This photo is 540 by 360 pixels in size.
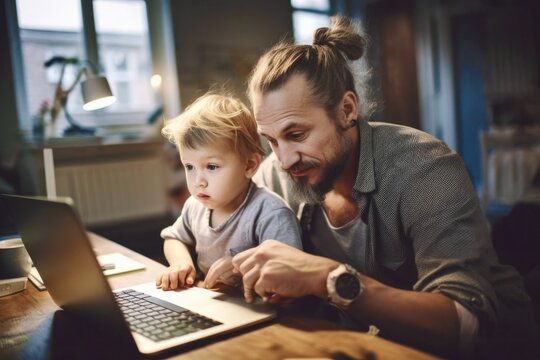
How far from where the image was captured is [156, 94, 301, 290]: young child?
109cm

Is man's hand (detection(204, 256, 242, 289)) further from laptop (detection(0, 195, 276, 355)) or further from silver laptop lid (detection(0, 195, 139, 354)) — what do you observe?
silver laptop lid (detection(0, 195, 139, 354))

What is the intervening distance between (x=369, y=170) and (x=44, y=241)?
0.67 m

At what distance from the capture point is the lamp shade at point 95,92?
1.34 meters

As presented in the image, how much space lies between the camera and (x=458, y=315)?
2.79 ft

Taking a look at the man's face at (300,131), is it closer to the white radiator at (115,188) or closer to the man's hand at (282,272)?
the man's hand at (282,272)

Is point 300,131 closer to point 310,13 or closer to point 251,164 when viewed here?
point 251,164

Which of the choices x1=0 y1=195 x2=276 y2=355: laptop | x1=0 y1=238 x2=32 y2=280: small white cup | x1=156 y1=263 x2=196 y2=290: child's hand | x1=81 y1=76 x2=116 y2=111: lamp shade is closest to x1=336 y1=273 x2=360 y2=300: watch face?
x1=0 y1=195 x2=276 y2=355: laptop

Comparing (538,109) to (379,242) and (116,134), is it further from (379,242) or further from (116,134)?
(379,242)

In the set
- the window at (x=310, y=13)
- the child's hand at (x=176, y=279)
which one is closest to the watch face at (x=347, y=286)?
the child's hand at (x=176, y=279)

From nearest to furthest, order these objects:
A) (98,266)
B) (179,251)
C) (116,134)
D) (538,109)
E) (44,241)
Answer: (98,266) → (44,241) → (179,251) → (116,134) → (538,109)

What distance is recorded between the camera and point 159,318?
0.82m

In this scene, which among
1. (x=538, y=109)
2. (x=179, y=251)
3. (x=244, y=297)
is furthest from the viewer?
(x=538, y=109)

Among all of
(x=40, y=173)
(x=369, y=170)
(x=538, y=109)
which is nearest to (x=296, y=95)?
(x=369, y=170)

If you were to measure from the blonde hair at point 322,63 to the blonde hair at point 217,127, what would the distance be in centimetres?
7
